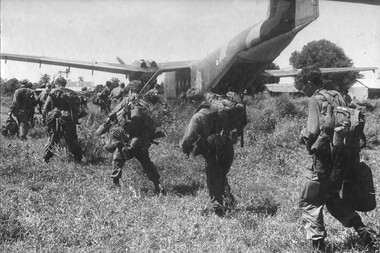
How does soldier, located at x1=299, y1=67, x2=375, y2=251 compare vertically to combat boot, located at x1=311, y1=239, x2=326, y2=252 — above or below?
above

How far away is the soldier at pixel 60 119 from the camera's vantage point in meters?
8.09

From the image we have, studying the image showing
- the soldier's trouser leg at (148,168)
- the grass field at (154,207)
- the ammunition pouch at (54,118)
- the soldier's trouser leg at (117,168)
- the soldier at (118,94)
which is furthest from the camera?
the soldier at (118,94)

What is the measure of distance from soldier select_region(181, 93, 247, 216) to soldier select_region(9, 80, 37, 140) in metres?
8.36

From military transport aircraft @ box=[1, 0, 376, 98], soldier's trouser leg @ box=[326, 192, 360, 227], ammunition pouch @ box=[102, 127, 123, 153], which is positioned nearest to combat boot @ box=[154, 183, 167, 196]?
ammunition pouch @ box=[102, 127, 123, 153]

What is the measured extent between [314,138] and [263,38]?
9.69 meters

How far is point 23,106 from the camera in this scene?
12.3m

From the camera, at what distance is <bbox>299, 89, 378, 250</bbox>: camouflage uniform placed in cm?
371

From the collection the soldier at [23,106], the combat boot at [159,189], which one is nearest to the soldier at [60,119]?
the combat boot at [159,189]

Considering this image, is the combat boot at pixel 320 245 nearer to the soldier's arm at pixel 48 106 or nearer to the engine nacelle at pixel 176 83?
the soldier's arm at pixel 48 106

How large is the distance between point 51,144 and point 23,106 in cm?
487

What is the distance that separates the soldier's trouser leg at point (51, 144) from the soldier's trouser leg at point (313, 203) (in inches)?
232

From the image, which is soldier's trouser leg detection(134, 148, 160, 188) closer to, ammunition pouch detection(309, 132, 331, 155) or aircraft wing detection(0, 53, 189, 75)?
ammunition pouch detection(309, 132, 331, 155)

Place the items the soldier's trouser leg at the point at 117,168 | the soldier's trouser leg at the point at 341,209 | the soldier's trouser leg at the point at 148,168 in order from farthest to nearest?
the soldier's trouser leg at the point at 117,168 < the soldier's trouser leg at the point at 148,168 < the soldier's trouser leg at the point at 341,209

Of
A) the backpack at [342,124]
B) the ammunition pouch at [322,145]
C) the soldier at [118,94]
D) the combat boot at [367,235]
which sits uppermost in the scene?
the soldier at [118,94]
